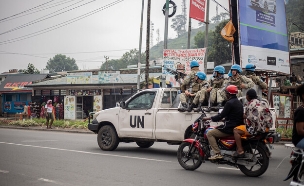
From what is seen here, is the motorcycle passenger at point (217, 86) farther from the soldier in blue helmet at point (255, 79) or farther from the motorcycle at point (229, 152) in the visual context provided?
the motorcycle at point (229, 152)

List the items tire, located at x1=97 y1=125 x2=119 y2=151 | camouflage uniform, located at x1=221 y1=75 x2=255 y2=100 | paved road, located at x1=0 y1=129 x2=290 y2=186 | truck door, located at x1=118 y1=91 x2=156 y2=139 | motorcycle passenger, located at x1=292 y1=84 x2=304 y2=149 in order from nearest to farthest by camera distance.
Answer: motorcycle passenger, located at x1=292 y1=84 x2=304 y2=149
paved road, located at x1=0 y1=129 x2=290 y2=186
camouflage uniform, located at x1=221 y1=75 x2=255 y2=100
truck door, located at x1=118 y1=91 x2=156 y2=139
tire, located at x1=97 y1=125 x2=119 y2=151

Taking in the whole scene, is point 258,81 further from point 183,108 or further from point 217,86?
point 183,108

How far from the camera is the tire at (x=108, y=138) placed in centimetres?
1166

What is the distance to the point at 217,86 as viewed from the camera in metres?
10.4

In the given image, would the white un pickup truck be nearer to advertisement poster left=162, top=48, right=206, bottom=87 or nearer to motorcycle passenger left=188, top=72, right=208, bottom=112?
motorcycle passenger left=188, top=72, right=208, bottom=112

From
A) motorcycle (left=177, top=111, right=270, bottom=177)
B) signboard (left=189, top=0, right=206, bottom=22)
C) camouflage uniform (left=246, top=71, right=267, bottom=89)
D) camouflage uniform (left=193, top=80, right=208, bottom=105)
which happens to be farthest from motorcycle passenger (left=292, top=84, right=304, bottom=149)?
signboard (left=189, top=0, right=206, bottom=22)

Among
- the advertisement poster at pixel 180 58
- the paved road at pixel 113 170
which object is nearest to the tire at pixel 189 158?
the paved road at pixel 113 170

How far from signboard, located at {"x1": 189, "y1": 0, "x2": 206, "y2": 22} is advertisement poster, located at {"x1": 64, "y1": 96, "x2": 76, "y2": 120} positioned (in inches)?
793

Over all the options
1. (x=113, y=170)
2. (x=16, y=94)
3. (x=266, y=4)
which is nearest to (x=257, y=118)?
(x=113, y=170)

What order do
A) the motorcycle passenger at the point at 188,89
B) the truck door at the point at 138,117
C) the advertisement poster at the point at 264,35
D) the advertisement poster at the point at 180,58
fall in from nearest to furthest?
the motorcycle passenger at the point at 188,89 < the truck door at the point at 138,117 < the advertisement poster at the point at 264,35 < the advertisement poster at the point at 180,58

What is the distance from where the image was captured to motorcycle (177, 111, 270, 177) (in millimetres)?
7551

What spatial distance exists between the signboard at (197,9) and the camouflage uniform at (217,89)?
8.29 metres

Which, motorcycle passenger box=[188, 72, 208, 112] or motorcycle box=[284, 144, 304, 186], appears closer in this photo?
motorcycle box=[284, 144, 304, 186]

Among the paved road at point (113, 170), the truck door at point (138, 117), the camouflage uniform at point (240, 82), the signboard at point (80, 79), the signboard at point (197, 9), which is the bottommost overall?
the paved road at point (113, 170)
